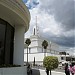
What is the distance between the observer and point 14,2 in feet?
47.4

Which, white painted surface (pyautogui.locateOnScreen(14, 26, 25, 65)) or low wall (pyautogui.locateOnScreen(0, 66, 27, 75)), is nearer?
low wall (pyautogui.locateOnScreen(0, 66, 27, 75))

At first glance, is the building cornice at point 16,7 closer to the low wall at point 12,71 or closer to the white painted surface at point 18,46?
the white painted surface at point 18,46

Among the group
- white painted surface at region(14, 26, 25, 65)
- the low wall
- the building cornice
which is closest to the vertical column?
white painted surface at region(14, 26, 25, 65)

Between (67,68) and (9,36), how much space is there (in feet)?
18.3

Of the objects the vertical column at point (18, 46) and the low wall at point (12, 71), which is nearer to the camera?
the low wall at point (12, 71)

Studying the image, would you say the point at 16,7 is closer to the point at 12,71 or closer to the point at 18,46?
the point at 12,71

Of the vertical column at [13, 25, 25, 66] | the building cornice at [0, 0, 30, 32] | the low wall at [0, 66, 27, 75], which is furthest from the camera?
the vertical column at [13, 25, 25, 66]

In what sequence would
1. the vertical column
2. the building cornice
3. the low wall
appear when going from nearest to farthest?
the low wall → the building cornice → the vertical column

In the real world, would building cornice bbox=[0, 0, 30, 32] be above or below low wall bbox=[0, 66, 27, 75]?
above

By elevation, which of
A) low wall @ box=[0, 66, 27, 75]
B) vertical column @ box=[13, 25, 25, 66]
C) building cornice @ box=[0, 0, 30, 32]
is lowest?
low wall @ box=[0, 66, 27, 75]

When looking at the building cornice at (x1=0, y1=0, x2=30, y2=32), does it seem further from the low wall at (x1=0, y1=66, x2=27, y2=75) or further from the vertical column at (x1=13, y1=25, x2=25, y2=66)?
the low wall at (x1=0, y1=66, x2=27, y2=75)

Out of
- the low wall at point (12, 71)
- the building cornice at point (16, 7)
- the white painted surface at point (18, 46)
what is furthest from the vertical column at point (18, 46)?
the low wall at point (12, 71)

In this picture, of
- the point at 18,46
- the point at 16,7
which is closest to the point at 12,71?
the point at 16,7

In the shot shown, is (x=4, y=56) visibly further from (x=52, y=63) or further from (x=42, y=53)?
(x=42, y=53)
